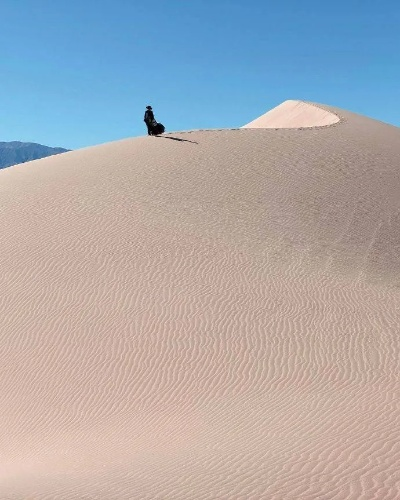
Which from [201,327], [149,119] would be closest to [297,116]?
[149,119]

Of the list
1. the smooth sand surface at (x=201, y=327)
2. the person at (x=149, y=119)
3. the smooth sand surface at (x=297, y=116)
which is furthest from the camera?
the smooth sand surface at (x=297, y=116)

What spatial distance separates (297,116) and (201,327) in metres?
30.3

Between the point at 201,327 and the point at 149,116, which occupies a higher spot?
the point at 149,116

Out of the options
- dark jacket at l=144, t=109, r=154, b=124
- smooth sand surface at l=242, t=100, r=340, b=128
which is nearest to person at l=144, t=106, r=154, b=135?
dark jacket at l=144, t=109, r=154, b=124

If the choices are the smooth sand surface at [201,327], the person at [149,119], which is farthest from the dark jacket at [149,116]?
the smooth sand surface at [201,327]

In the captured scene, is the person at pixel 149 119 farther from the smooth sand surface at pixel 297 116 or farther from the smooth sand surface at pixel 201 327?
the smooth sand surface at pixel 297 116

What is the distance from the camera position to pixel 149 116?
87.1 ft

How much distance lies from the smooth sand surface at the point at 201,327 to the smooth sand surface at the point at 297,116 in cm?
980

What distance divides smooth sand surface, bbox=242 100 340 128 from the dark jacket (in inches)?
380

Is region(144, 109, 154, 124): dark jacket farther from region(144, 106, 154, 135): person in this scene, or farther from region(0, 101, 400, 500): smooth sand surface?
region(0, 101, 400, 500): smooth sand surface

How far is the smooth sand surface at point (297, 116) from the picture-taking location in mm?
34875

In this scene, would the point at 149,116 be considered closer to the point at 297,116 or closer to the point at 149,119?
the point at 149,119

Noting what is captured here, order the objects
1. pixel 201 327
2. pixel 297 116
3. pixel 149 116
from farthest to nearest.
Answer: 1. pixel 297 116
2. pixel 149 116
3. pixel 201 327

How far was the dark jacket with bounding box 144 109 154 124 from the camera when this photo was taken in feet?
85.1
